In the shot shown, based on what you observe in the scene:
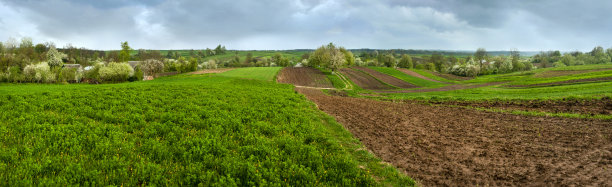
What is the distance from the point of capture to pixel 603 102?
2189cm

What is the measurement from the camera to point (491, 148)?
1161 cm

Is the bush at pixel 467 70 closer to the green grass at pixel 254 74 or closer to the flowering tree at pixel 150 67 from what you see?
the green grass at pixel 254 74

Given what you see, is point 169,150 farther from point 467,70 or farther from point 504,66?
point 504,66

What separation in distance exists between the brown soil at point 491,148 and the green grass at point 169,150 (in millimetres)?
1619

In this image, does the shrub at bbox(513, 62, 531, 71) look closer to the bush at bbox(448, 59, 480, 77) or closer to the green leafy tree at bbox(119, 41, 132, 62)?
the bush at bbox(448, 59, 480, 77)

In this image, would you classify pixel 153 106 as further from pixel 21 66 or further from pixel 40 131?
pixel 21 66

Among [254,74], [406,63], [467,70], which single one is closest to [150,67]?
[254,74]

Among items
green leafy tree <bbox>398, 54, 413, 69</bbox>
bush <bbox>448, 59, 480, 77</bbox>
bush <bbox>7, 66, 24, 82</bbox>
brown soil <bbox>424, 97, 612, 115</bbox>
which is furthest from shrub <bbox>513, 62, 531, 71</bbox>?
bush <bbox>7, 66, 24, 82</bbox>

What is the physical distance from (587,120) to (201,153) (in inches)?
944

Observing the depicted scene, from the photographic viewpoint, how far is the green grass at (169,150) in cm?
679

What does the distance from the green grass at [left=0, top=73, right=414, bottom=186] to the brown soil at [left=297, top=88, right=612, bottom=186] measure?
1619mm

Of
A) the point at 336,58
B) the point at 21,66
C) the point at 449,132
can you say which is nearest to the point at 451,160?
the point at 449,132

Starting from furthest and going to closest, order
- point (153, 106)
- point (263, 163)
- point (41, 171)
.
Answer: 1. point (153, 106)
2. point (263, 163)
3. point (41, 171)

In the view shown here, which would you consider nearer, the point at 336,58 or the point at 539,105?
the point at 539,105
